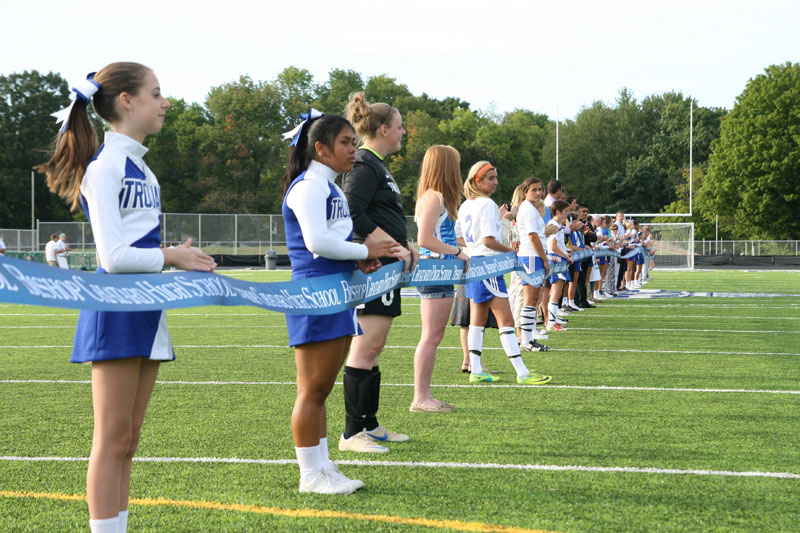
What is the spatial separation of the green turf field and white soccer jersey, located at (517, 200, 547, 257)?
129 centimetres

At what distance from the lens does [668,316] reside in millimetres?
14555

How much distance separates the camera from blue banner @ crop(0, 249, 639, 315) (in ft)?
8.91

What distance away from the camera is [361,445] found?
16.3 ft

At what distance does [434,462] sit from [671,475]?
1308 millimetres

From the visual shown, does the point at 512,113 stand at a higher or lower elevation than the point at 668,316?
higher

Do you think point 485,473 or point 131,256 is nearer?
point 131,256

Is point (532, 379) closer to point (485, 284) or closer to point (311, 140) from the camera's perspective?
point (485, 284)

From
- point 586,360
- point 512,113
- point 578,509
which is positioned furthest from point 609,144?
point 578,509

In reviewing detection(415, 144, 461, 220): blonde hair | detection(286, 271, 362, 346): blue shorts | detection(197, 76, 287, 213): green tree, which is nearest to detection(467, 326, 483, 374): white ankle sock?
detection(415, 144, 461, 220): blonde hair

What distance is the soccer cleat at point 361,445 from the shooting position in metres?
4.93

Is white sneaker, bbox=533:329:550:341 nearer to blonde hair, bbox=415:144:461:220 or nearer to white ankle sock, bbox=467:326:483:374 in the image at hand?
white ankle sock, bbox=467:326:483:374

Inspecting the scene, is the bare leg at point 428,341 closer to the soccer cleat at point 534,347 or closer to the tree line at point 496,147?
the soccer cleat at point 534,347

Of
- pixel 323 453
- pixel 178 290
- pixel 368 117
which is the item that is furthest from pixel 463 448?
pixel 178 290

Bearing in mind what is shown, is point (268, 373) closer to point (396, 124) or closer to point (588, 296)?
point (396, 124)
